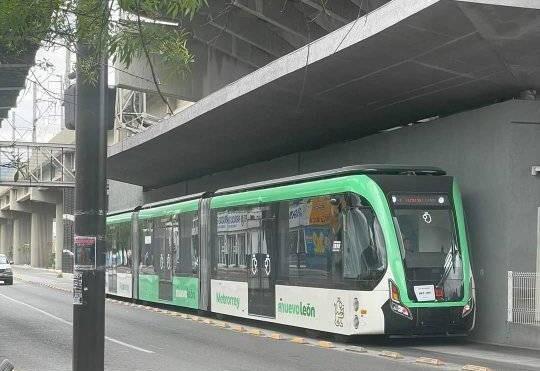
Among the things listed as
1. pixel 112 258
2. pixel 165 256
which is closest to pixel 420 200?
pixel 165 256

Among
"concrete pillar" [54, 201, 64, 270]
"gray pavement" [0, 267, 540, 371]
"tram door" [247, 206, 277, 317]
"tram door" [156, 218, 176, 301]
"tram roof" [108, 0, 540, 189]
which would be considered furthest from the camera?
"concrete pillar" [54, 201, 64, 270]

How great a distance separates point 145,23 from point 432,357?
9.35 meters

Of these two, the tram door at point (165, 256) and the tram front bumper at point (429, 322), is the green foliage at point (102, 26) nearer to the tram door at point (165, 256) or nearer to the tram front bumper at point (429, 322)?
the tram front bumper at point (429, 322)

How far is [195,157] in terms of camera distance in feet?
100

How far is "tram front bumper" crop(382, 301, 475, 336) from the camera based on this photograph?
574 inches

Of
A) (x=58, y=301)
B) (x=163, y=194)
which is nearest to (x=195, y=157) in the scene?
(x=58, y=301)

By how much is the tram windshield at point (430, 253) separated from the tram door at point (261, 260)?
3.70m

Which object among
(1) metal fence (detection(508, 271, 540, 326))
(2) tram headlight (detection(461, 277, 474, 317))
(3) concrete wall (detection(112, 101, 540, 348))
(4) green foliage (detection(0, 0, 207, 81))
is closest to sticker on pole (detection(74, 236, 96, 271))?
(4) green foliage (detection(0, 0, 207, 81))

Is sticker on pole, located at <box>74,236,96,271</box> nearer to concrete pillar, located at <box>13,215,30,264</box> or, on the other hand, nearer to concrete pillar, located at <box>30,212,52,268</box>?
concrete pillar, located at <box>30,212,52,268</box>

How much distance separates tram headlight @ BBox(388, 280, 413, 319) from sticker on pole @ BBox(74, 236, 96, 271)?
8.56 metres

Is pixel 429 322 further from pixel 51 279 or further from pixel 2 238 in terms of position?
pixel 2 238

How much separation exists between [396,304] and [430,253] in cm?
126

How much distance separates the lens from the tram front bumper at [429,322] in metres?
14.6

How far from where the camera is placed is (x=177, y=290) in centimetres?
2427
